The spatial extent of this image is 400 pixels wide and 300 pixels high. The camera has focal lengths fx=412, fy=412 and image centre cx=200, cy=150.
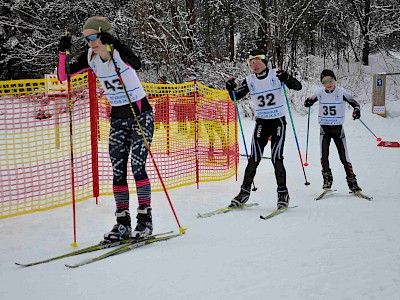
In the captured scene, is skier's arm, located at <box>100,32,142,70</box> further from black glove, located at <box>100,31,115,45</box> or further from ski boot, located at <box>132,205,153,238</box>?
ski boot, located at <box>132,205,153,238</box>

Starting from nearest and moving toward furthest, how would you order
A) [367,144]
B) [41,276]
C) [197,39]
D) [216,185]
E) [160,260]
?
[41,276] → [160,260] → [216,185] → [367,144] → [197,39]

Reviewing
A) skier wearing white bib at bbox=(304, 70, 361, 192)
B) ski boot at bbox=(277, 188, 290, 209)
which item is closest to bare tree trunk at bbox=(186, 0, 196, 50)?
skier wearing white bib at bbox=(304, 70, 361, 192)

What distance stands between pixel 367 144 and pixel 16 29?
18974 millimetres

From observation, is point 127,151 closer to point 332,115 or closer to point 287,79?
point 287,79

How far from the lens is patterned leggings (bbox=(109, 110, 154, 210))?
3.71m

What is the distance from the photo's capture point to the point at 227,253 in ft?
11.3

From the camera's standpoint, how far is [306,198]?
5660mm

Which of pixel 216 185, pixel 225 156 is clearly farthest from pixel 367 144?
pixel 216 185

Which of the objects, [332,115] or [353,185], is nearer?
[353,185]

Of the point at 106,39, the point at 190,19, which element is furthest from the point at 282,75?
the point at 190,19

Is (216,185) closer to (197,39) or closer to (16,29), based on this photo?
(197,39)

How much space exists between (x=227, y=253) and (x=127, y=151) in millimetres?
1279

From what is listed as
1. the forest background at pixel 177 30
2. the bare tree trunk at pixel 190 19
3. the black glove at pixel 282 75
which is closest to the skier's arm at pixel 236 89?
the black glove at pixel 282 75

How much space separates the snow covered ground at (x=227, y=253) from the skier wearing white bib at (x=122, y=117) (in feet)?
1.14
